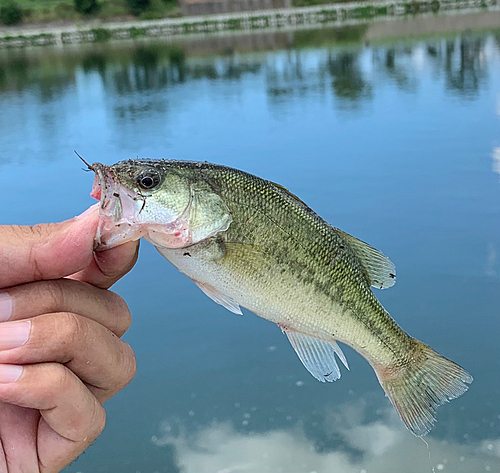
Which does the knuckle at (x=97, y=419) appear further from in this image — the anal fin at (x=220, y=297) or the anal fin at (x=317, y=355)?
the anal fin at (x=317, y=355)

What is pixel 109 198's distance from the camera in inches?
70.7

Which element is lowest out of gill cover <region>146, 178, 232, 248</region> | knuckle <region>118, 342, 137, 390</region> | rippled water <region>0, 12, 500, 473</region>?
rippled water <region>0, 12, 500, 473</region>

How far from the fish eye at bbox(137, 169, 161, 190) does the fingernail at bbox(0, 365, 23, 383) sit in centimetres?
70

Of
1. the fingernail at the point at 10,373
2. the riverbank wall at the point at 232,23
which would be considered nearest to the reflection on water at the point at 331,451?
the fingernail at the point at 10,373

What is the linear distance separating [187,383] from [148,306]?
1.18m

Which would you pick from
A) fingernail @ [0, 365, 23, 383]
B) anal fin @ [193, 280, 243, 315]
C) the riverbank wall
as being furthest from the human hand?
the riverbank wall

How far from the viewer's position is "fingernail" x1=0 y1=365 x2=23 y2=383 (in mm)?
1579

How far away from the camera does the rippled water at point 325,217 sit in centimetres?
457

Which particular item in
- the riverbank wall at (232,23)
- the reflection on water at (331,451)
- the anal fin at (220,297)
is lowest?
the reflection on water at (331,451)

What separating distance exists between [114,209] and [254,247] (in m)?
0.50

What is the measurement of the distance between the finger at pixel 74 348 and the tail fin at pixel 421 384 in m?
1.03

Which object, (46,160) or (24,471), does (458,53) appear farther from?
(24,471)

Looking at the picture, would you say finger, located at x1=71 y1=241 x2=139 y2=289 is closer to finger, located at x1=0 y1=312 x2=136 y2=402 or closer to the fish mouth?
the fish mouth

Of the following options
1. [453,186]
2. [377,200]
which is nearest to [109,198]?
[377,200]
